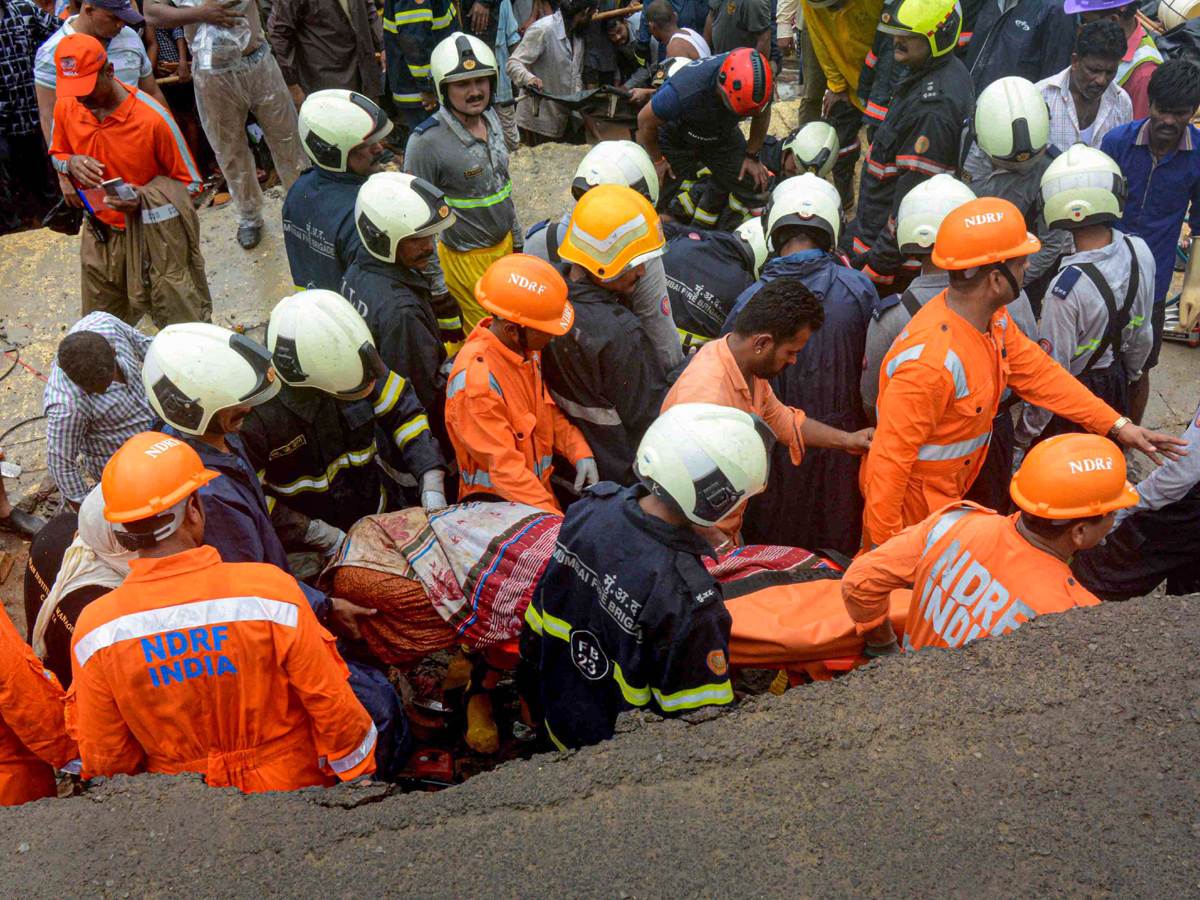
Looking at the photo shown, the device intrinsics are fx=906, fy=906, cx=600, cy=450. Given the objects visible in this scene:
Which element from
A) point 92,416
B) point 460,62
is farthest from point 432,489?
point 460,62

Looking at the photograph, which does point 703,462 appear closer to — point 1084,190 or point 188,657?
point 188,657

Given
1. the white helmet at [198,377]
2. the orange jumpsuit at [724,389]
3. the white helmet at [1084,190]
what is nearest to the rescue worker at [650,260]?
the orange jumpsuit at [724,389]

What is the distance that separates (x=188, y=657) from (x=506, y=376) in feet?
5.63

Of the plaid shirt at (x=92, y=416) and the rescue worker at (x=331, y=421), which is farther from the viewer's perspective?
the plaid shirt at (x=92, y=416)

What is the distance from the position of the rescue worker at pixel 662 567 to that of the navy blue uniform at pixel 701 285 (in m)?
2.00

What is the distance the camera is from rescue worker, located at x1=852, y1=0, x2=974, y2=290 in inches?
207

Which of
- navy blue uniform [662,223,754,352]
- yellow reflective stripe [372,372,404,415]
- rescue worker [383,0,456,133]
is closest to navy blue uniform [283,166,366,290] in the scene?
yellow reflective stripe [372,372,404,415]

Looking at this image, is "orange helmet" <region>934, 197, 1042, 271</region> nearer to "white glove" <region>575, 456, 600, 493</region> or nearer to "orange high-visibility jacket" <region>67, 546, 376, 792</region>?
"white glove" <region>575, 456, 600, 493</region>

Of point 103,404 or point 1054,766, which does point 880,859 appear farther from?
point 103,404

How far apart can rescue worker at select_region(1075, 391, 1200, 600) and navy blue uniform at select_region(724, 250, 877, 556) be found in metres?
1.11

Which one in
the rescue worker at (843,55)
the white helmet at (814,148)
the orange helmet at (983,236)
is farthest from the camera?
the rescue worker at (843,55)

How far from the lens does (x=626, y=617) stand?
106 inches

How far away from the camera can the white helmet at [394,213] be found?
13.9 feet

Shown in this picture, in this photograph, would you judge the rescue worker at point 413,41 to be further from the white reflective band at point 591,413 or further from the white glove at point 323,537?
the white glove at point 323,537
